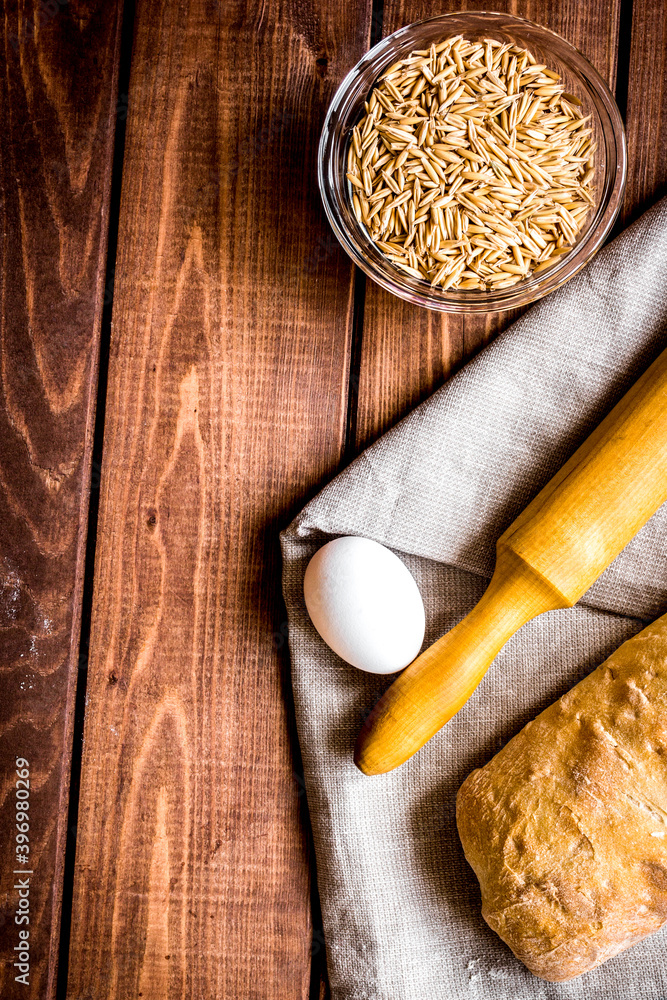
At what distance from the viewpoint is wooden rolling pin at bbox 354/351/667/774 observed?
638 mm

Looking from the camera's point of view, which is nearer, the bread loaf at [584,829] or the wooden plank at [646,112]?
the bread loaf at [584,829]

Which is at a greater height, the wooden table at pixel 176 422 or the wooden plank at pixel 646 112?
the wooden plank at pixel 646 112

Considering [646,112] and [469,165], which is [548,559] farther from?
[646,112]

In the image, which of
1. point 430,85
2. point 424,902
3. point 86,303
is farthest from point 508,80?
point 424,902

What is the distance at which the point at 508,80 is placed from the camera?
0.64 metres

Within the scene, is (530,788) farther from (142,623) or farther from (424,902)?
(142,623)

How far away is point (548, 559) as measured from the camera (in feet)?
2.09

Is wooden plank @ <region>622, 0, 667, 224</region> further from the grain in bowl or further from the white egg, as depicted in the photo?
the white egg

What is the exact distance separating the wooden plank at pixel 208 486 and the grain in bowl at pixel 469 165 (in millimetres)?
99

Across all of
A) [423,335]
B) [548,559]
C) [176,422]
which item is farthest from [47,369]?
[548,559]

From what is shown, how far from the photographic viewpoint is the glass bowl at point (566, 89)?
65 centimetres

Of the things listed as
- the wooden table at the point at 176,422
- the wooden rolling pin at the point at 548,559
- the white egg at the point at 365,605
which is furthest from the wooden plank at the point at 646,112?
the white egg at the point at 365,605

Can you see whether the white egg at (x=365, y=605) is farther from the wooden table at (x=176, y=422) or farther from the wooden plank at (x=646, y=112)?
the wooden plank at (x=646, y=112)

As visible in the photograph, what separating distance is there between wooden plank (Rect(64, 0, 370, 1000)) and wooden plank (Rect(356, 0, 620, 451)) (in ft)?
0.10
